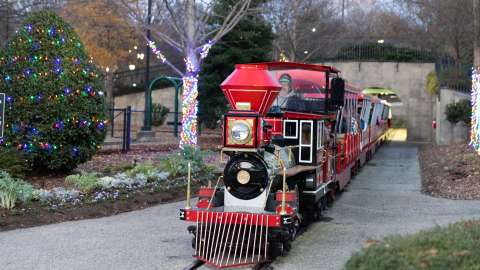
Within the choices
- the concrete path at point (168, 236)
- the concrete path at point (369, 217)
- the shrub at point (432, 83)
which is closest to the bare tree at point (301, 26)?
the shrub at point (432, 83)

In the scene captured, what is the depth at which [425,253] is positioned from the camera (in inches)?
191

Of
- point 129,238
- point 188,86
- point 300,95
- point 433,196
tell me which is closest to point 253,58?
point 188,86

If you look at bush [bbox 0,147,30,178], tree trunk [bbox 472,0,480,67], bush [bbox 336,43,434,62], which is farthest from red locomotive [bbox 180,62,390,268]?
bush [bbox 336,43,434,62]

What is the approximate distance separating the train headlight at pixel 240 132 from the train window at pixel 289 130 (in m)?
2.25

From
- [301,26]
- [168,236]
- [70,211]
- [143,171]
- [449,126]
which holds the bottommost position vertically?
[168,236]

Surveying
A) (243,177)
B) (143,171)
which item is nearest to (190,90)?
(143,171)

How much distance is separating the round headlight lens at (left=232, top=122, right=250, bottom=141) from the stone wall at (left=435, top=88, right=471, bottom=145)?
69.3ft

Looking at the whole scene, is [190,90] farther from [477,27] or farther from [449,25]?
[449,25]

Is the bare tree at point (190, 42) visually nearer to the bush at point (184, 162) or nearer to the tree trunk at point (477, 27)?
the bush at point (184, 162)

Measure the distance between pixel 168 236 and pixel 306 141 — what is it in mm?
2564

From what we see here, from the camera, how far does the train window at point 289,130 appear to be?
9.70 meters

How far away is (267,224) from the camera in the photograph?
24.3ft

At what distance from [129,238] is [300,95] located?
372cm

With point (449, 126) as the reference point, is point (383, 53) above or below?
above
